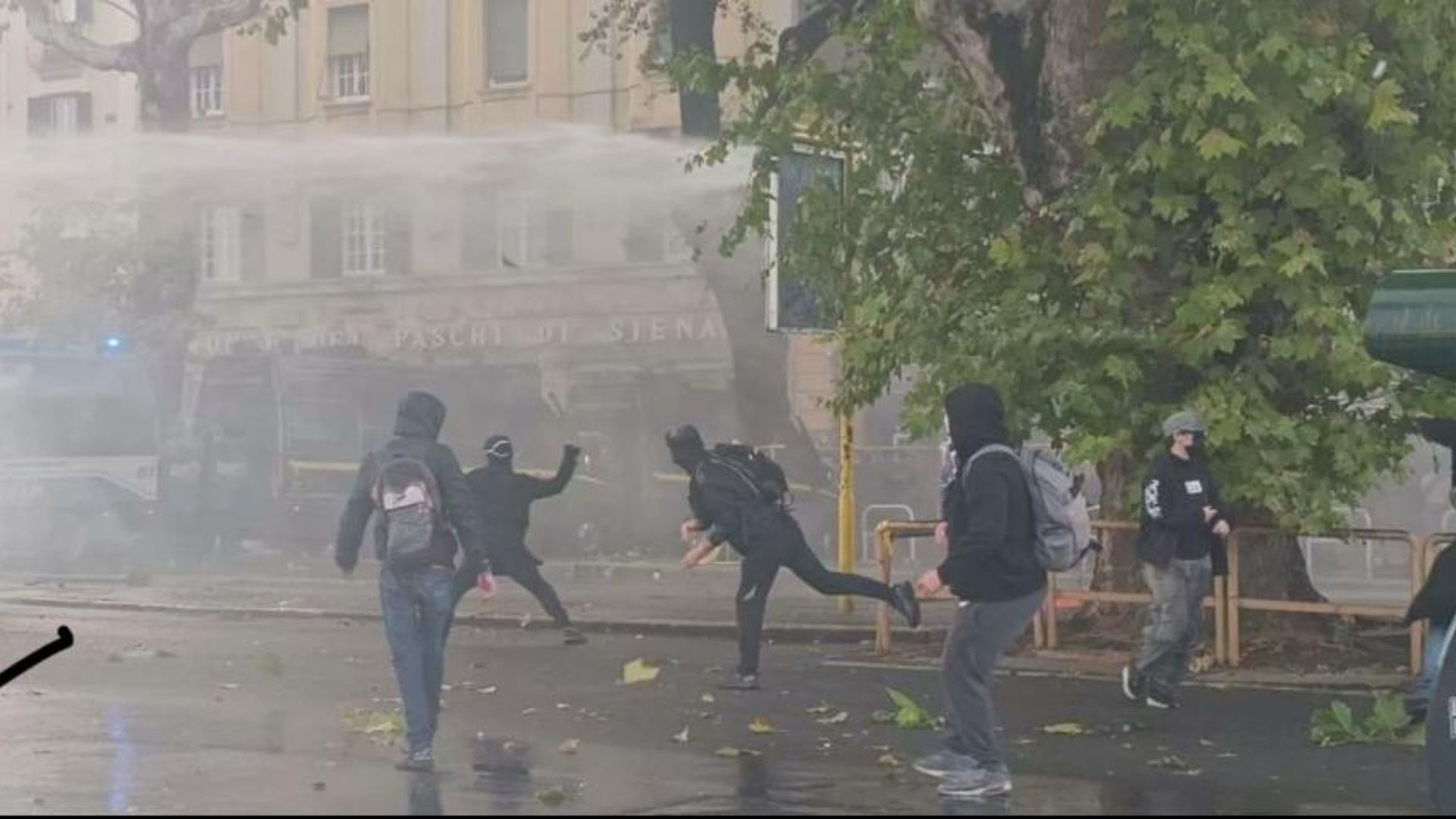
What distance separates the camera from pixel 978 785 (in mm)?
9938

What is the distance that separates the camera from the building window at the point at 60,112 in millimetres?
38594

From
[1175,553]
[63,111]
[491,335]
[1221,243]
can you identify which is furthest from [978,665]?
[63,111]

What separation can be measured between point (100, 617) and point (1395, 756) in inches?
483

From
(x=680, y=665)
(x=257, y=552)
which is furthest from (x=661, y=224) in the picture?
(x=680, y=665)

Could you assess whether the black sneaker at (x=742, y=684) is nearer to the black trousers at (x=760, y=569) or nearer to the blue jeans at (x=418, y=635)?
the black trousers at (x=760, y=569)

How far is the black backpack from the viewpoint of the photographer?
48.4 feet

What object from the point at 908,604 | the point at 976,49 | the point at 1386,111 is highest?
the point at 976,49

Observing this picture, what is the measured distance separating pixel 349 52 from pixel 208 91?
322 centimetres

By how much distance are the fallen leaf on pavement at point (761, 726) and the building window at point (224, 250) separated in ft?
86.1

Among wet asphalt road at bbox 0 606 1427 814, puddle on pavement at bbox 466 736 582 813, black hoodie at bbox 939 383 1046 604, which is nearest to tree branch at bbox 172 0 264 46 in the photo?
wet asphalt road at bbox 0 606 1427 814

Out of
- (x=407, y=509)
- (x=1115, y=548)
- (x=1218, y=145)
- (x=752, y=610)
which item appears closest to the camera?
(x=407, y=509)

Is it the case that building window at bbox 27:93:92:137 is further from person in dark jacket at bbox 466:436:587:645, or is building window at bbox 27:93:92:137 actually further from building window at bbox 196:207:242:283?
person in dark jacket at bbox 466:436:587:645

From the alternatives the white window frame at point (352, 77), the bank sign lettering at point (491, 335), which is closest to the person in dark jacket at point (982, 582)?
the bank sign lettering at point (491, 335)

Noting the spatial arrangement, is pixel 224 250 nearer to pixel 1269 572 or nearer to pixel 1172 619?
pixel 1269 572
